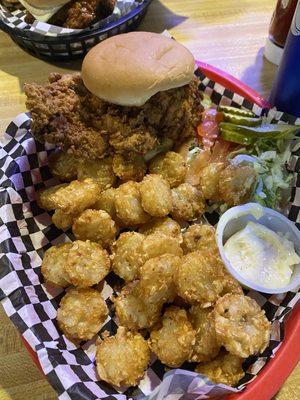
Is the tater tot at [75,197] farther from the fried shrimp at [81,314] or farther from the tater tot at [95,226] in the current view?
the fried shrimp at [81,314]

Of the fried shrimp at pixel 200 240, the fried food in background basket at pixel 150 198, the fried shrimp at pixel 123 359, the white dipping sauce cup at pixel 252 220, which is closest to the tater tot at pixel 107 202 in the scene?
the fried food in background basket at pixel 150 198

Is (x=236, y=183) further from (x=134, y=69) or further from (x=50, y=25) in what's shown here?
(x=50, y=25)

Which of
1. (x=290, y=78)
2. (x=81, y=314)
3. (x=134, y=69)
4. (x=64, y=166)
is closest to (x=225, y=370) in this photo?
(x=81, y=314)

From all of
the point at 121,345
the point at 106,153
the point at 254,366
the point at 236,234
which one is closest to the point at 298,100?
the point at 236,234

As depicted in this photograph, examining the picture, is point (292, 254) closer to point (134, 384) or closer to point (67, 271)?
point (134, 384)

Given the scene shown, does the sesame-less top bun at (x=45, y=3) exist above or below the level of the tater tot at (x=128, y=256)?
above

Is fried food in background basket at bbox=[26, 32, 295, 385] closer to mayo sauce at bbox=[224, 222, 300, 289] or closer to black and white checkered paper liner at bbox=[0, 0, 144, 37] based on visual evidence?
mayo sauce at bbox=[224, 222, 300, 289]
